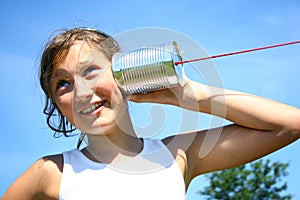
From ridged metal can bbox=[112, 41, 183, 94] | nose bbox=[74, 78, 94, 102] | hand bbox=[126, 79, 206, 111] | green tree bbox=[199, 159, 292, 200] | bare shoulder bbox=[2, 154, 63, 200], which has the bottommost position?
green tree bbox=[199, 159, 292, 200]

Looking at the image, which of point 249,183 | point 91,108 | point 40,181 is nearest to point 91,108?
point 91,108

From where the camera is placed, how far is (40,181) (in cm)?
285

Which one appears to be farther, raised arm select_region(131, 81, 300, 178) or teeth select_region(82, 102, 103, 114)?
raised arm select_region(131, 81, 300, 178)

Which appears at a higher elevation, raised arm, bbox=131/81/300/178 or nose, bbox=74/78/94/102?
nose, bbox=74/78/94/102

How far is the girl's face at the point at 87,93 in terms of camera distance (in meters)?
2.77

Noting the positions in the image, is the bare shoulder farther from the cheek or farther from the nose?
the nose

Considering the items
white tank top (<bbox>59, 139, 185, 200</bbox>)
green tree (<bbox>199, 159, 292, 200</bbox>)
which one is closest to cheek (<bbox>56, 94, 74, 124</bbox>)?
white tank top (<bbox>59, 139, 185, 200</bbox>)

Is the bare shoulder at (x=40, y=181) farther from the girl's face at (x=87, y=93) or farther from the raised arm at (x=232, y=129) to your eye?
the raised arm at (x=232, y=129)

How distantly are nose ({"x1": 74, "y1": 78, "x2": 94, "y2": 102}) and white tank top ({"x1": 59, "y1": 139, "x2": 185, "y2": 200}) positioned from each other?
293 millimetres

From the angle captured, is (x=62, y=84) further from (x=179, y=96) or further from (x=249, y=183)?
(x=249, y=183)

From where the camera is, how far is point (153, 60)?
274 cm

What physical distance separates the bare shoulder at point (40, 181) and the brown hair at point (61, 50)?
0.86 ft

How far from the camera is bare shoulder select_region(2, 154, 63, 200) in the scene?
281 cm

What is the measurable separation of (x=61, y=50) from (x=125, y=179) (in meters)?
0.68
